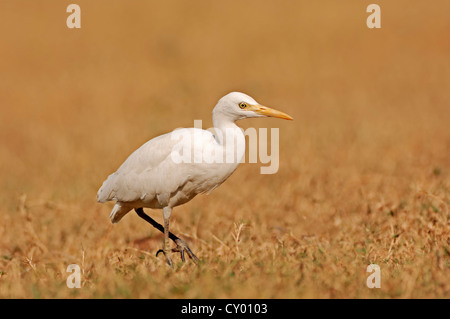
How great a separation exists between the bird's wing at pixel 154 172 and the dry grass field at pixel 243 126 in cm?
51

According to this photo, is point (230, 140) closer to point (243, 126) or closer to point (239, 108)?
point (239, 108)

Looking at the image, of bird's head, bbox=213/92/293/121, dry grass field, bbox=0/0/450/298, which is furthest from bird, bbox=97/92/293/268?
dry grass field, bbox=0/0/450/298

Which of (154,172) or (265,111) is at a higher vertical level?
(265,111)

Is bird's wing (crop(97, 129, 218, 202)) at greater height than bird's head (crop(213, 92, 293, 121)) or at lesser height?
lesser

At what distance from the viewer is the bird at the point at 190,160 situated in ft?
17.5

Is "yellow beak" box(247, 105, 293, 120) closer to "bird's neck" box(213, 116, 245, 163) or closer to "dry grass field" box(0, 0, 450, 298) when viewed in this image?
"bird's neck" box(213, 116, 245, 163)

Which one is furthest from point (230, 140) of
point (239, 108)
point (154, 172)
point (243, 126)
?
point (243, 126)

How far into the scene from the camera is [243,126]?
1141 cm

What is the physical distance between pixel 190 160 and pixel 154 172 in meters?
0.41

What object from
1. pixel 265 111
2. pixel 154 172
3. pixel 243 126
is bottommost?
pixel 154 172

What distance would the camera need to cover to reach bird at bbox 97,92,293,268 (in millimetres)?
5336

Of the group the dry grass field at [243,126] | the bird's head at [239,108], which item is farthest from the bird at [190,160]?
the dry grass field at [243,126]
